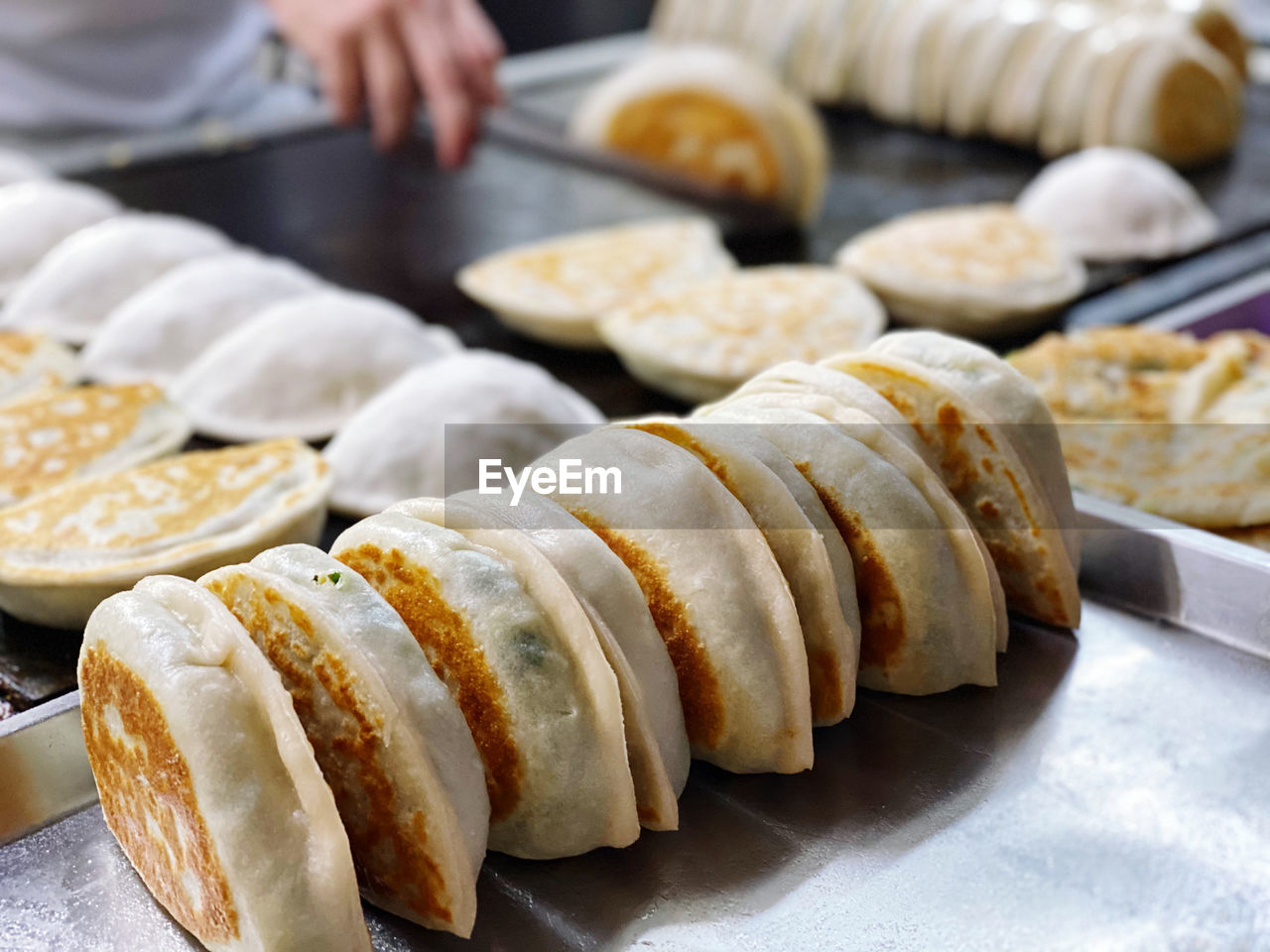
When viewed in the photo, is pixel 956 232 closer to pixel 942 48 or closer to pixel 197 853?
pixel 942 48

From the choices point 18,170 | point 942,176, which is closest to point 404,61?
point 18,170

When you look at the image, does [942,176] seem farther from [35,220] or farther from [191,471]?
[191,471]

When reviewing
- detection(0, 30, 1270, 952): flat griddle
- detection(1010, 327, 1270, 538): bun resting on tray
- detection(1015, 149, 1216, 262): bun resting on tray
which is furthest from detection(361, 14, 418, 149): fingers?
detection(0, 30, 1270, 952): flat griddle

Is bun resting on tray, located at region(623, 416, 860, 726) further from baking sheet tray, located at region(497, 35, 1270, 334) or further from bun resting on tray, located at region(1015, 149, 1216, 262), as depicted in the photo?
bun resting on tray, located at region(1015, 149, 1216, 262)

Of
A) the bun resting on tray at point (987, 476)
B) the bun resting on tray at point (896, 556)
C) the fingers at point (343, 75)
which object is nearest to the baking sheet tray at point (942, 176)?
the fingers at point (343, 75)

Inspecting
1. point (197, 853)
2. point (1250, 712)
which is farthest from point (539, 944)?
point (1250, 712)

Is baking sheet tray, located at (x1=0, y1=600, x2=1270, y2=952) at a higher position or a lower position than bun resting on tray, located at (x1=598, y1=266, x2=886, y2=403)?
higher
